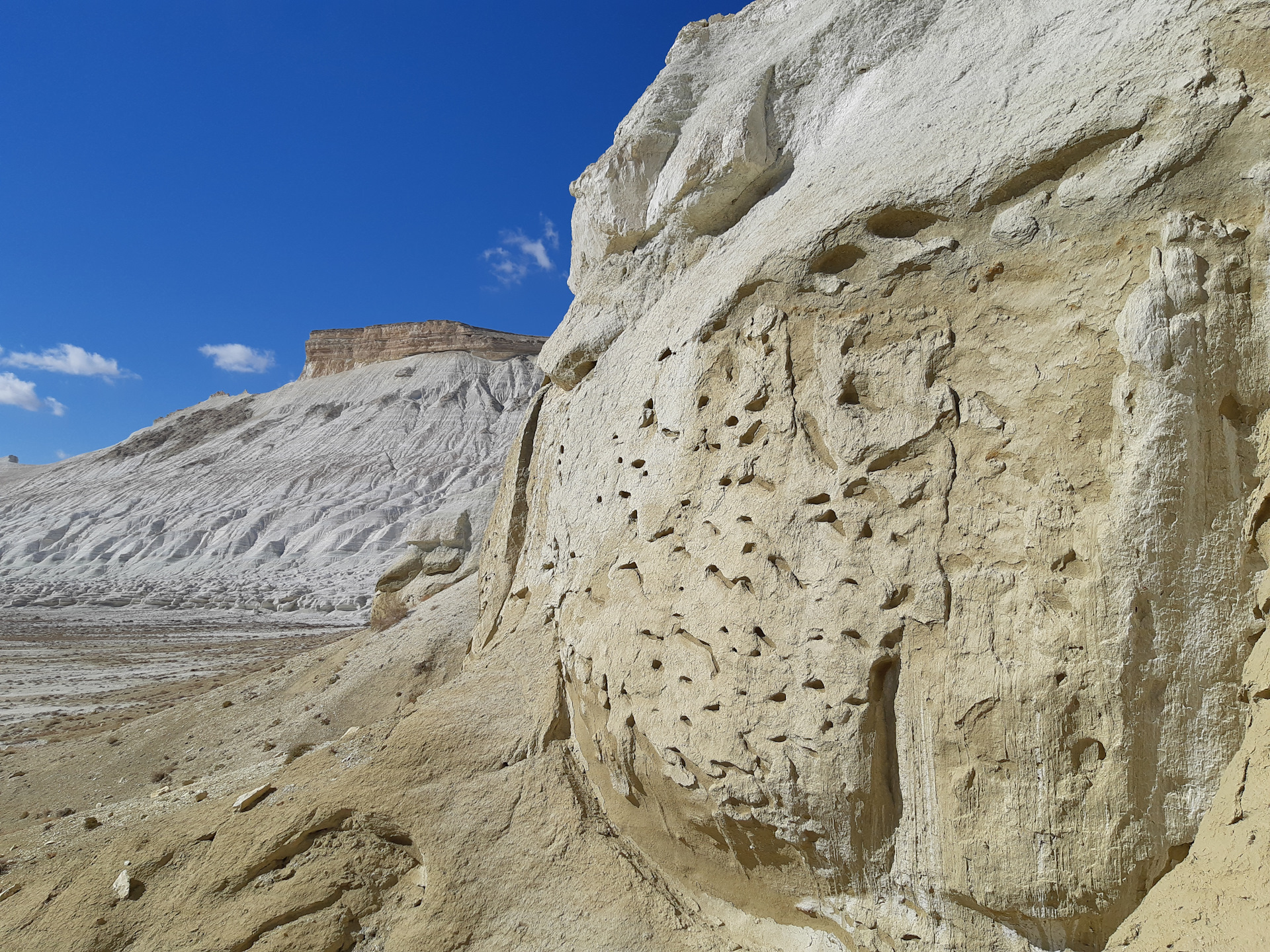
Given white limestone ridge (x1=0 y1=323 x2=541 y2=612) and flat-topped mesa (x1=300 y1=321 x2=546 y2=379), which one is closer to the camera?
white limestone ridge (x1=0 y1=323 x2=541 y2=612)

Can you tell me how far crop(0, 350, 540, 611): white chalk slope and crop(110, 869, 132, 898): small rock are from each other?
66.1 feet

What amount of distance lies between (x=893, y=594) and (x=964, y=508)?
382mm

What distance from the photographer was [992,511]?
2.58m

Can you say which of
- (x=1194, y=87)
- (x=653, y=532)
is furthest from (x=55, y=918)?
(x=1194, y=87)

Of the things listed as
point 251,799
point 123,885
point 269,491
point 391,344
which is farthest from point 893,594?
point 391,344

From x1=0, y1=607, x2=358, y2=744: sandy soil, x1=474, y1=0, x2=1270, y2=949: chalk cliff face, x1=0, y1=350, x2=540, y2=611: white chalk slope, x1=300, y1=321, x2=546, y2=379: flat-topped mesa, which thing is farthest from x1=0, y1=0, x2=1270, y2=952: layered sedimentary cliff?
x1=300, y1=321, x2=546, y2=379: flat-topped mesa

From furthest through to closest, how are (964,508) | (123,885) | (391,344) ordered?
(391,344), (123,885), (964,508)

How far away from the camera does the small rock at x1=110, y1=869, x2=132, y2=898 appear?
3314mm

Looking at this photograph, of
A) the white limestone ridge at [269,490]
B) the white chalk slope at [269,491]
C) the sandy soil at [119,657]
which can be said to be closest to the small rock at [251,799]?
the sandy soil at [119,657]

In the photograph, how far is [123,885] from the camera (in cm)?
333

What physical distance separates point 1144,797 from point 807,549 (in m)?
1.25

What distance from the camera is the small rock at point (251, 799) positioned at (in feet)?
12.1

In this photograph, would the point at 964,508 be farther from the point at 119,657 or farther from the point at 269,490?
the point at 269,490

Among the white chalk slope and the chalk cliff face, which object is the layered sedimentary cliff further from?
the white chalk slope
